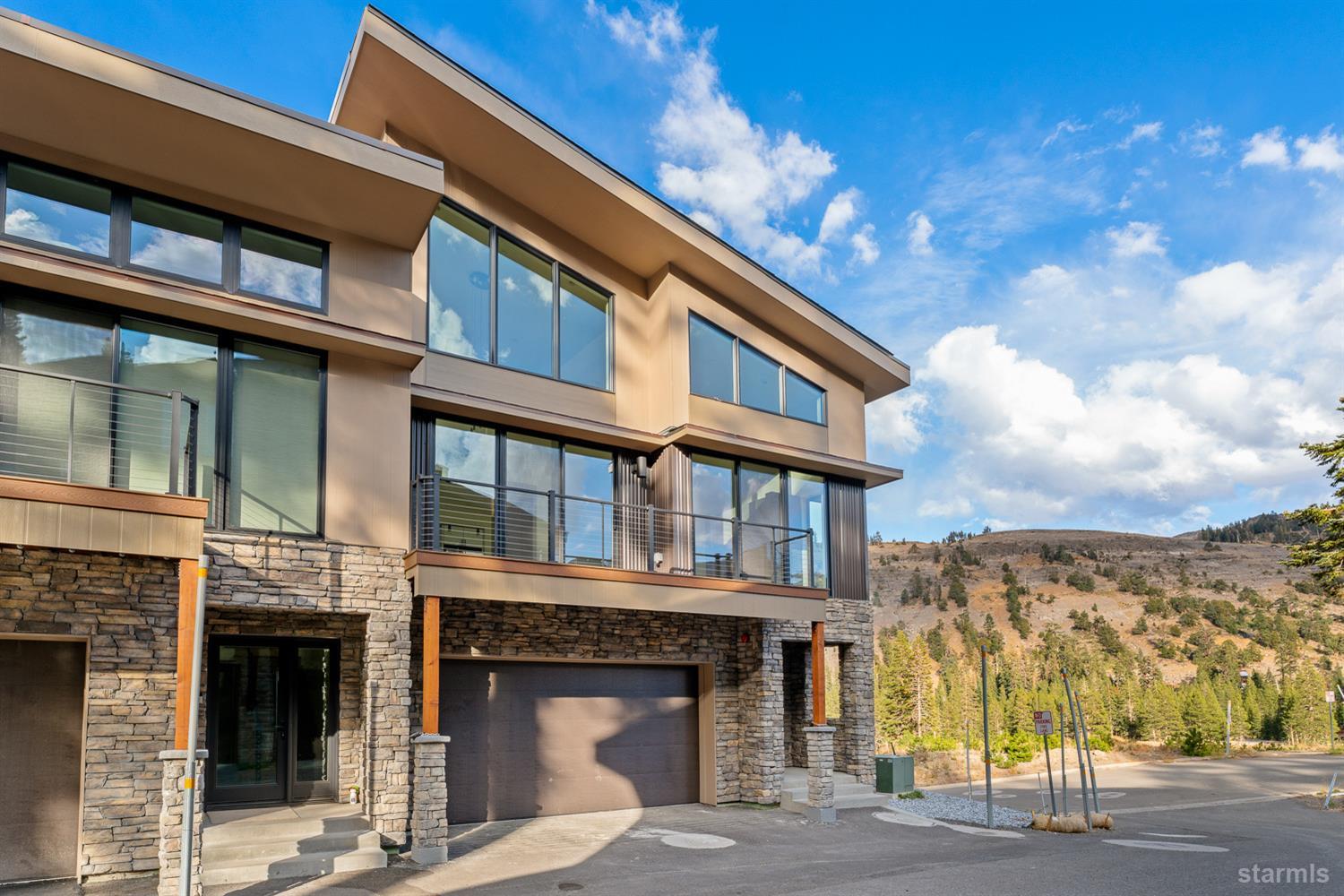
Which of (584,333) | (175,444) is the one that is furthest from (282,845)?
(584,333)

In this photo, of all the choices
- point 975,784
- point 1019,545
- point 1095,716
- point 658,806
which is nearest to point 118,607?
point 658,806

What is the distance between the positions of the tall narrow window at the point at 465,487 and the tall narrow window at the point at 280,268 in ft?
8.41

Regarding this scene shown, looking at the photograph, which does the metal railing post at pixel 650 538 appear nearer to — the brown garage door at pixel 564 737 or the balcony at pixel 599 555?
the balcony at pixel 599 555

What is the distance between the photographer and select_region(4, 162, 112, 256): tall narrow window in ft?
31.5

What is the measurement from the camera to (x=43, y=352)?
9578 millimetres

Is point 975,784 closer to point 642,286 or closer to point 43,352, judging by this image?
point 642,286

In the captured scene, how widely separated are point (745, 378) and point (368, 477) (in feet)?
24.9

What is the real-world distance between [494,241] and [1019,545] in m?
69.4

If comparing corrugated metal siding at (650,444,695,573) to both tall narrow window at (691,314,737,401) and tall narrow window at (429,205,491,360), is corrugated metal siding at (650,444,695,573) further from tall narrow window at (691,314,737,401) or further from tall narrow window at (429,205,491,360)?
tall narrow window at (429,205,491,360)

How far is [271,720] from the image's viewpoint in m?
11.1

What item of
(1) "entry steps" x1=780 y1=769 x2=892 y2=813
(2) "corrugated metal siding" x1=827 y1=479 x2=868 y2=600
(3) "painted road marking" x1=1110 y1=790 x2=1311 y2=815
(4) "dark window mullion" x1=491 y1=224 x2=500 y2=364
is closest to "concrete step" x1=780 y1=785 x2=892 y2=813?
(1) "entry steps" x1=780 y1=769 x2=892 y2=813

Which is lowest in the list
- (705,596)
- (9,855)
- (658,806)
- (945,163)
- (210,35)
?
(658,806)

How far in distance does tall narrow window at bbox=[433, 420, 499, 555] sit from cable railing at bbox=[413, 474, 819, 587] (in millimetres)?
14

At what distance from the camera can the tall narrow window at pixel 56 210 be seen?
31.5 ft
